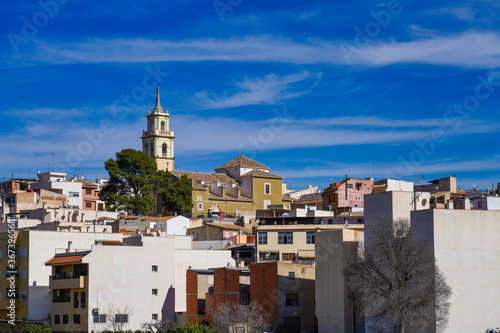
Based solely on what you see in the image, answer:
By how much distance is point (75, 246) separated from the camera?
6781 centimetres

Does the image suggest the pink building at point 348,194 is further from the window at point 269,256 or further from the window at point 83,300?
the window at point 83,300

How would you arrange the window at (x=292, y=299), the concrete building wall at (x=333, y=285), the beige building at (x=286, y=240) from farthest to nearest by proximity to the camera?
1. the beige building at (x=286, y=240)
2. the window at (x=292, y=299)
3. the concrete building wall at (x=333, y=285)

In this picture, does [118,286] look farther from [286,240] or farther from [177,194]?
[177,194]

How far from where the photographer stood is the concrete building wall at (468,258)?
159 feet

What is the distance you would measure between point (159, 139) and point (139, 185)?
22788 millimetres

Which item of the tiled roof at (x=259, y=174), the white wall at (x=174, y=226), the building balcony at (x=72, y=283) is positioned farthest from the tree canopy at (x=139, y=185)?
the building balcony at (x=72, y=283)

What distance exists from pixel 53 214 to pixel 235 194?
29.4 metres

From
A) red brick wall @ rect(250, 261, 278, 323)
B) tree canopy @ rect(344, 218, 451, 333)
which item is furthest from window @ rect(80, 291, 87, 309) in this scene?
tree canopy @ rect(344, 218, 451, 333)

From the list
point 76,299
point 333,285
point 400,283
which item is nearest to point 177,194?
point 76,299

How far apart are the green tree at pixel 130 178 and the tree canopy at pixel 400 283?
52897mm

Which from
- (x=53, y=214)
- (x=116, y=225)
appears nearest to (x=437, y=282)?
(x=116, y=225)

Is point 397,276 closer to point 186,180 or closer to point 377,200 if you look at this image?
point 377,200

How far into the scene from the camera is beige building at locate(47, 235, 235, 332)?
2347 inches

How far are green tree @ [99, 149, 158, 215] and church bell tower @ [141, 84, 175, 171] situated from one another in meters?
17.6
